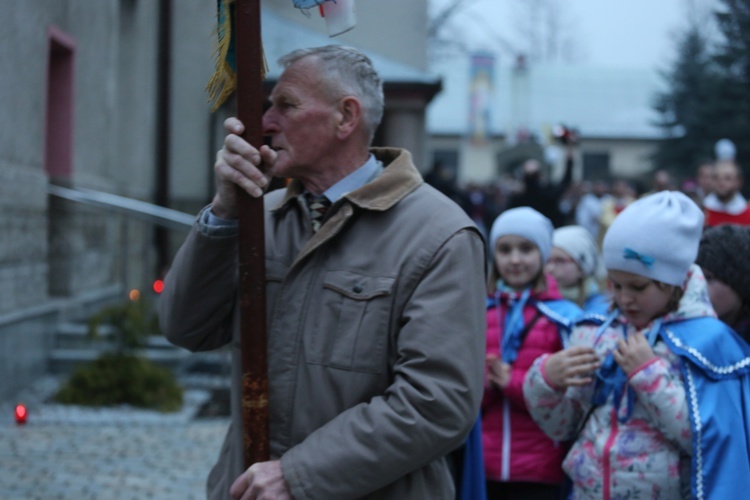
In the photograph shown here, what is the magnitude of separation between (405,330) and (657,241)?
105cm

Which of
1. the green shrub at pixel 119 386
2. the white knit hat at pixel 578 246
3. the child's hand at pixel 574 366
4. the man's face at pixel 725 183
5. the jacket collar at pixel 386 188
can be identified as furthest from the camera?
the green shrub at pixel 119 386

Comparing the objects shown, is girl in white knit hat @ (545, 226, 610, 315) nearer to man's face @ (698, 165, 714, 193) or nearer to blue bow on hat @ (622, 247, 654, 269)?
blue bow on hat @ (622, 247, 654, 269)

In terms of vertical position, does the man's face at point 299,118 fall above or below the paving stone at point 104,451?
above

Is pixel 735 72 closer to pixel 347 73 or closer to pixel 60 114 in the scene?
pixel 60 114

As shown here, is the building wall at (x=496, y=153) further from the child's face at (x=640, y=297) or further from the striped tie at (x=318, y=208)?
the striped tie at (x=318, y=208)

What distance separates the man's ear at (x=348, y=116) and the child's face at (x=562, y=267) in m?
2.49

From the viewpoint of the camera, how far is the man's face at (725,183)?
275 inches

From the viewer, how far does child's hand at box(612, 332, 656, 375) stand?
287 cm

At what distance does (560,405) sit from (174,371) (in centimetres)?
574

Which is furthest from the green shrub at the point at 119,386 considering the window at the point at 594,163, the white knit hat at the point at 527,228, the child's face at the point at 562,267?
the window at the point at 594,163

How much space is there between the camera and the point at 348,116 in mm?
2463

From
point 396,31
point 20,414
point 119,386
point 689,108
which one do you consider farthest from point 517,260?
point 689,108

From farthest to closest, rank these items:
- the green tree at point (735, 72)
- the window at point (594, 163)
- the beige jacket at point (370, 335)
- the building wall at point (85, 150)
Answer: the window at point (594, 163) → the green tree at point (735, 72) → the building wall at point (85, 150) → the beige jacket at point (370, 335)

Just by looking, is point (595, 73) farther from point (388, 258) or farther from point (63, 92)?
point (388, 258)
